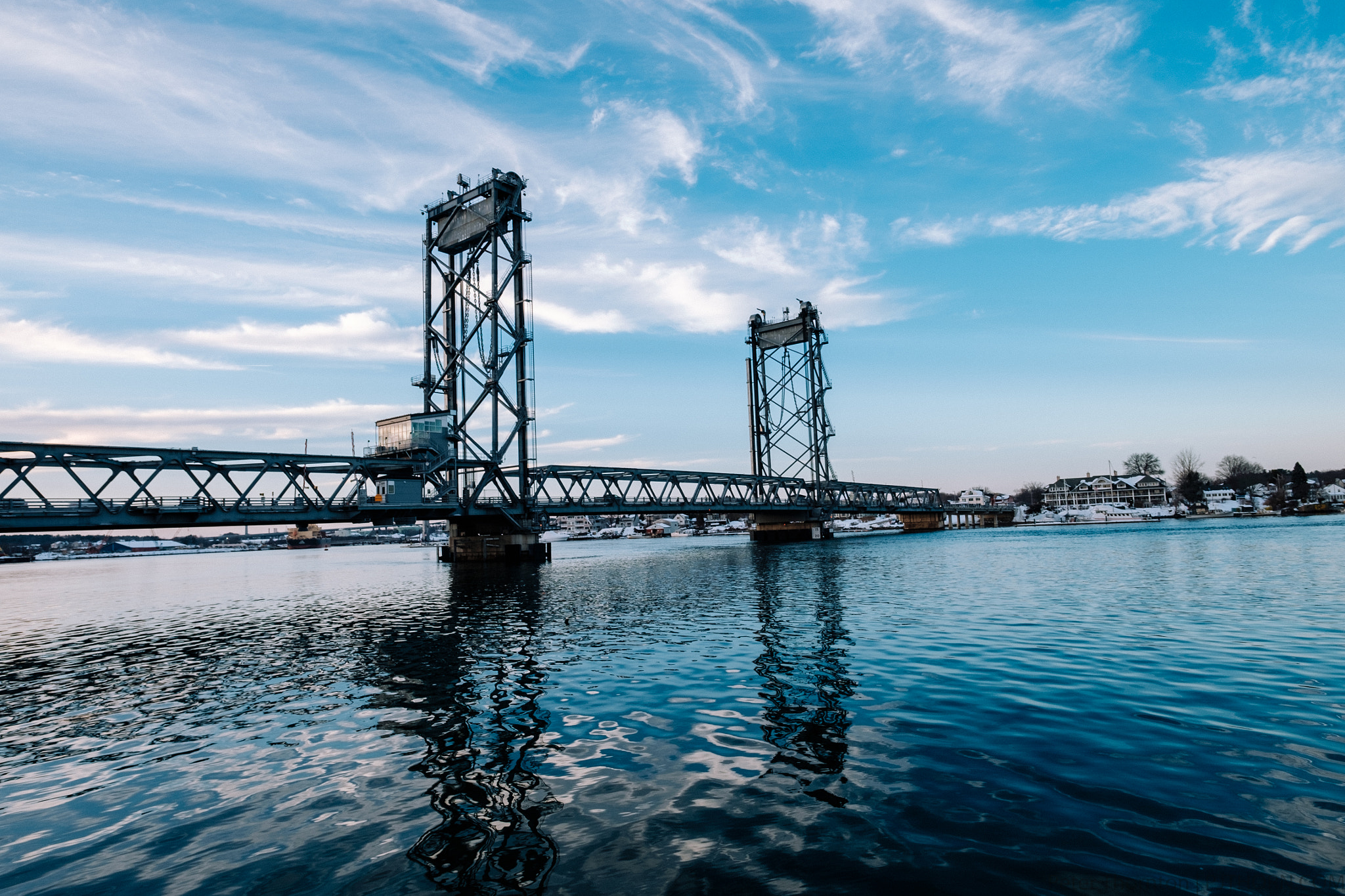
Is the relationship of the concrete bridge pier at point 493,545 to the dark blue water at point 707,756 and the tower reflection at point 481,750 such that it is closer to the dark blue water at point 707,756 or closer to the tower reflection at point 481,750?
the dark blue water at point 707,756

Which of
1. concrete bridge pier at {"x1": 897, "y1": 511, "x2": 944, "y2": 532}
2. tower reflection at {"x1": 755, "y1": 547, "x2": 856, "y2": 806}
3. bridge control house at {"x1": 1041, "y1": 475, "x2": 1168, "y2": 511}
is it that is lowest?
concrete bridge pier at {"x1": 897, "y1": 511, "x2": 944, "y2": 532}

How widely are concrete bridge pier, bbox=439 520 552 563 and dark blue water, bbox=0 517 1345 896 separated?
36.9m

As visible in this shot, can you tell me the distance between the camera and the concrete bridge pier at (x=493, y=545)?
205 feet

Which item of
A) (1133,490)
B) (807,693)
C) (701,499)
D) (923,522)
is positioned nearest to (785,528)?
(701,499)

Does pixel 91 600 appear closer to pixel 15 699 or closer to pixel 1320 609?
pixel 15 699

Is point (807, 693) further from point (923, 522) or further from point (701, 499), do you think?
point (923, 522)

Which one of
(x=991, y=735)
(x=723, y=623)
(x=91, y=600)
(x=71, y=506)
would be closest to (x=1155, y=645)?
(x=991, y=735)

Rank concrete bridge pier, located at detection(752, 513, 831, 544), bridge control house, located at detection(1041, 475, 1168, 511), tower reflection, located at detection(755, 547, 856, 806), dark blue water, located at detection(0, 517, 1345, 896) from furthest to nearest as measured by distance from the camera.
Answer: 1. bridge control house, located at detection(1041, 475, 1168, 511)
2. concrete bridge pier, located at detection(752, 513, 831, 544)
3. tower reflection, located at detection(755, 547, 856, 806)
4. dark blue water, located at detection(0, 517, 1345, 896)

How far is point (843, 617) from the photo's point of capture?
78.8ft

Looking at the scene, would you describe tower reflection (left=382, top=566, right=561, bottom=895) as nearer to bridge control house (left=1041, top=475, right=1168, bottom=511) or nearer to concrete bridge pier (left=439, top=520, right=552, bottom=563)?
concrete bridge pier (left=439, top=520, right=552, bottom=563)

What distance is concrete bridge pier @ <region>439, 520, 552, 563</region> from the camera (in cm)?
6238

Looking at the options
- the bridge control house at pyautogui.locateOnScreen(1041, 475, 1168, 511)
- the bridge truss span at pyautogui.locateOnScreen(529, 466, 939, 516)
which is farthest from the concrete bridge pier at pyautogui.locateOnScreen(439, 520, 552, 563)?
the bridge control house at pyautogui.locateOnScreen(1041, 475, 1168, 511)

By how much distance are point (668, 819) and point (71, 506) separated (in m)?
38.3

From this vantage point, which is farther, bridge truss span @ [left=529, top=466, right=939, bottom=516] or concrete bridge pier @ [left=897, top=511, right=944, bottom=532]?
concrete bridge pier @ [left=897, top=511, right=944, bottom=532]
